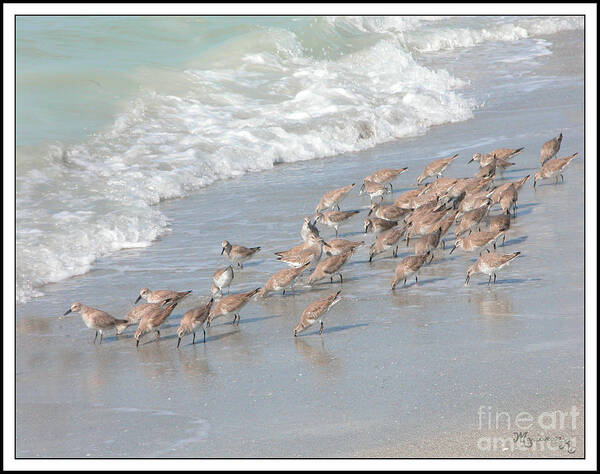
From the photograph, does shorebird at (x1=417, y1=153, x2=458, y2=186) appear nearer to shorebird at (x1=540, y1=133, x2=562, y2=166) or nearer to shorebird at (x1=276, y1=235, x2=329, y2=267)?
shorebird at (x1=540, y1=133, x2=562, y2=166)

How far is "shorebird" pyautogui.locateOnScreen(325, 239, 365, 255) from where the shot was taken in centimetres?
999

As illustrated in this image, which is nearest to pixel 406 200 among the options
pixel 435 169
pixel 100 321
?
pixel 435 169

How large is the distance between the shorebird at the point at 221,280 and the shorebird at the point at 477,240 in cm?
253

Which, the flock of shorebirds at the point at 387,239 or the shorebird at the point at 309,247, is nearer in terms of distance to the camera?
the flock of shorebirds at the point at 387,239

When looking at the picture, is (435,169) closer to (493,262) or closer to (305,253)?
(305,253)

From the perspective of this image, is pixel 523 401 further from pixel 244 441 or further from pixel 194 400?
pixel 194 400

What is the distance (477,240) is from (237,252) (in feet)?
8.87

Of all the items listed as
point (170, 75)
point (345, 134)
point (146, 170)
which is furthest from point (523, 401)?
point (170, 75)

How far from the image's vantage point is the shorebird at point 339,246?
9.99m

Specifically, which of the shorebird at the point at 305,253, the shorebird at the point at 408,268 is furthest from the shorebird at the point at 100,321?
the shorebird at the point at 408,268

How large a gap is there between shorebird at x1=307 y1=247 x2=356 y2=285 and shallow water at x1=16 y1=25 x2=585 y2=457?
135 mm

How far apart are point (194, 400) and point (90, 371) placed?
1290mm
